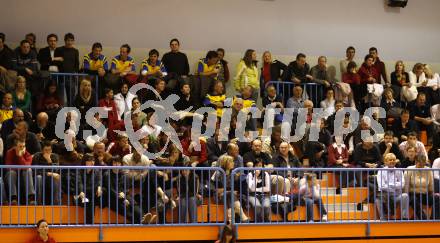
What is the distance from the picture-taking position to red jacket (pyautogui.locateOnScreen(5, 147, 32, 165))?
41.7 ft

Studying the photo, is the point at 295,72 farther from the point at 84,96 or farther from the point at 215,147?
the point at 84,96

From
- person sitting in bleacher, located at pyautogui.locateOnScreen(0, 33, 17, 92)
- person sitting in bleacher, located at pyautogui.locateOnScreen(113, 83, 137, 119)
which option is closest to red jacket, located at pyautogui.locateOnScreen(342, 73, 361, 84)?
person sitting in bleacher, located at pyautogui.locateOnScreen(113, 83, 137, 119)

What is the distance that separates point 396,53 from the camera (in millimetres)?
19891

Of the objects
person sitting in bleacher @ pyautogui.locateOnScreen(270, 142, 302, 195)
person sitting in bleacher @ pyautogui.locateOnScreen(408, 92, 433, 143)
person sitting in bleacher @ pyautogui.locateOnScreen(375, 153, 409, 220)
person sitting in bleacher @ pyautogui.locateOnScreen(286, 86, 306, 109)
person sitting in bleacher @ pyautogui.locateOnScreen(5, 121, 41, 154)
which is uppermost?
person sitting in bleacher @ pyautogui.locateOnScreen(286, 86, 306, 109)

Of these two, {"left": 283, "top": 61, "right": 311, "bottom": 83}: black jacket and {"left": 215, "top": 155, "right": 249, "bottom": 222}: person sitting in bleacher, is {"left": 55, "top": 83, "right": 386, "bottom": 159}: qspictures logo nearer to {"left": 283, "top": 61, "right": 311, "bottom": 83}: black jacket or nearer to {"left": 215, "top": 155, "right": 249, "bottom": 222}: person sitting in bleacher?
{"left": 283, "top": 61, "right": 311, "bottom": 83}: black jacket

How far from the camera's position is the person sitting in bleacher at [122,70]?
16.4 meters

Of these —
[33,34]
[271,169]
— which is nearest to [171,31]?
[33,34]

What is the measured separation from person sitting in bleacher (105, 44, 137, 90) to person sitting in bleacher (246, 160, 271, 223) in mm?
4563

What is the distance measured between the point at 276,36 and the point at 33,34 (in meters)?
5.38

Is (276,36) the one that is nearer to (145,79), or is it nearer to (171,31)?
(171,31)

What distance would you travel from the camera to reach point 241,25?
18766 millimetres

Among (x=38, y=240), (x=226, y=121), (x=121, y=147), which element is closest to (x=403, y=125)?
(x=226, y=121)

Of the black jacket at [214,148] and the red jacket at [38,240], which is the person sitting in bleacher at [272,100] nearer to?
the black jacket at [214,148]

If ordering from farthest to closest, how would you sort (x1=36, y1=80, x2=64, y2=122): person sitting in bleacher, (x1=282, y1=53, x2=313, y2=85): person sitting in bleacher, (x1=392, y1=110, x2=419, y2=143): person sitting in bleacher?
(x1=282, y1=53, x2=313, y2=85): person sitting in bleacher
(x1=392, y1=110, x2=419, y2=143): person sitting in bleacher
(x1=36, y1=80, x2=64, y2=122): person sitting in bleacher
